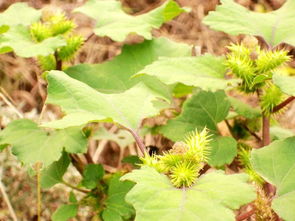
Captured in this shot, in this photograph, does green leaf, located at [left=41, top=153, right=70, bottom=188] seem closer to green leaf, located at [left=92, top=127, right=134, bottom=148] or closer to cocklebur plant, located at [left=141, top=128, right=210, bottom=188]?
green leaf, located at [left=92, top=127, right=134, bottom=148]

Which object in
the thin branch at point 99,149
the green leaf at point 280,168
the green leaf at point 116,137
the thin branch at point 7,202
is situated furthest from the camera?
the thin branch at point 99,149

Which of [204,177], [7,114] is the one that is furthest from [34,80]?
[204,177]

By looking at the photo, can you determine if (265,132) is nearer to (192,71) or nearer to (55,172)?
(192,71)

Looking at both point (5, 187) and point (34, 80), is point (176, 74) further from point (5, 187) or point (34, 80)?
point (34, 80)

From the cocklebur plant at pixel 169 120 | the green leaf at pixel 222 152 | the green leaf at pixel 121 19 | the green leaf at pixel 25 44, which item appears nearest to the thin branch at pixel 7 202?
the cocklebur plant at pixel 169 120

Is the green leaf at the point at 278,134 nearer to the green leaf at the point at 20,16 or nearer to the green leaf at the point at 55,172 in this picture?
the green leaf at the point at 55,172

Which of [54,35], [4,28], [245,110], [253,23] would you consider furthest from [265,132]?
[4,28]

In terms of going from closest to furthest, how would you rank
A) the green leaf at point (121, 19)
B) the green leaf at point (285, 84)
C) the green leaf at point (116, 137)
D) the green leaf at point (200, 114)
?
the green leaf at point (285, 84) < the green leaf at point (200, 114) < the green leaf at point (121, 19) < the green leaf at point (116, 137)
